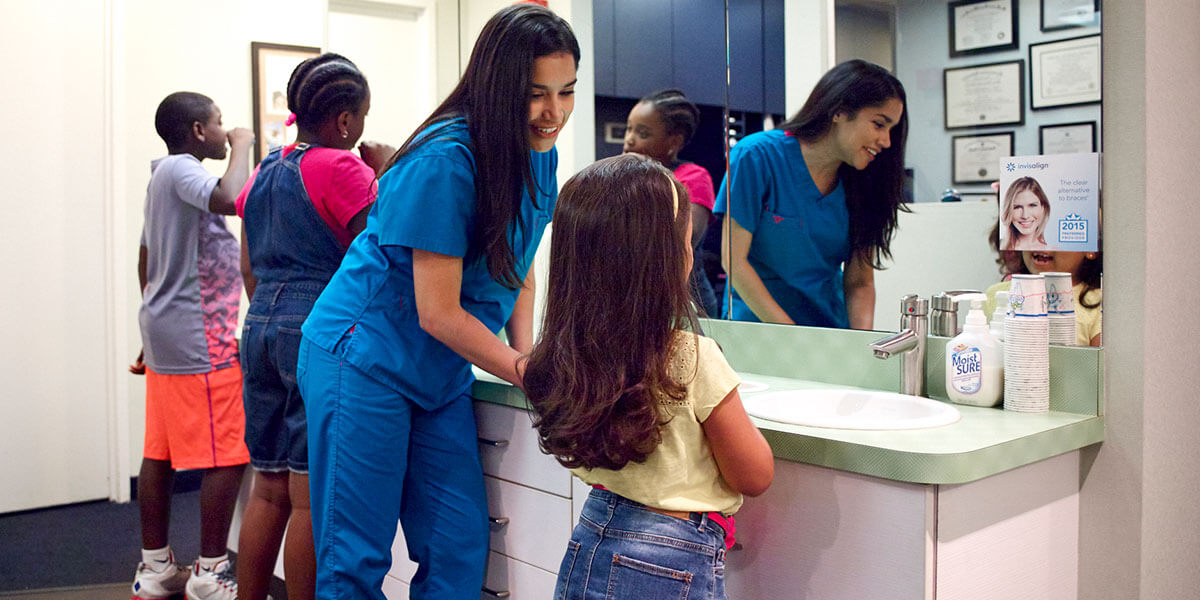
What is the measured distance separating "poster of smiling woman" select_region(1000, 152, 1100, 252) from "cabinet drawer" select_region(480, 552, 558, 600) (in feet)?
3.13

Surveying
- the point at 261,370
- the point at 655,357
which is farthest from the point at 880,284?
the point at 261,370

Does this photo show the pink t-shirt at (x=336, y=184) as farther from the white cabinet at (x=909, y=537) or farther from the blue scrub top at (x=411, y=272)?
the white cabinet at (x=909, y=537)

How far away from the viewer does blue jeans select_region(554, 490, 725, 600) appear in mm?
1216

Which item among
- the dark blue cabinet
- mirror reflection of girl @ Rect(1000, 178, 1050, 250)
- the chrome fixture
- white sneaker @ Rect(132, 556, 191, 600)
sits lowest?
white sneaker @ Rect(132, 556, 191, 600)

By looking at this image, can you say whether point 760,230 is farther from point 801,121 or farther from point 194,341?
point 194,341

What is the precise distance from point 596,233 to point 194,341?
5.75ft

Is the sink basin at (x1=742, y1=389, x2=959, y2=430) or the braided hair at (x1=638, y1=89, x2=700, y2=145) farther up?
the braided hair at (x1=638, y1=89, x2=700, y2=145)

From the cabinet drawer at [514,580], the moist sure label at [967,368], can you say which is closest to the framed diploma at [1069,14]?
the moist sure label at [967,368]

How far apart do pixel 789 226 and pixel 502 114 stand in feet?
2.25

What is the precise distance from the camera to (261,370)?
1984 millimetres

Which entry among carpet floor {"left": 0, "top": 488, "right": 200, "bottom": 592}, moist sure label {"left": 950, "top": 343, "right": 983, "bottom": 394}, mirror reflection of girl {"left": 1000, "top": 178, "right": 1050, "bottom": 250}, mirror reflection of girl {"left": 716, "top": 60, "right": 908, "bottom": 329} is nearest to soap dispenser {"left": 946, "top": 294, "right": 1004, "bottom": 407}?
moist sure label {"left": 950, "top": 343, "right": 983, "bottom": 394}

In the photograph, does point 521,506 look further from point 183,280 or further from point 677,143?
point 183,280

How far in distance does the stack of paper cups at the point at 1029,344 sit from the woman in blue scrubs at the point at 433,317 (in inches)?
28.7

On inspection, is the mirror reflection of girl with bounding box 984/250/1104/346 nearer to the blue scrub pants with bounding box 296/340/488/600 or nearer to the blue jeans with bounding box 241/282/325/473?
the blue scrub pants with bounding box 296/340/488/600
